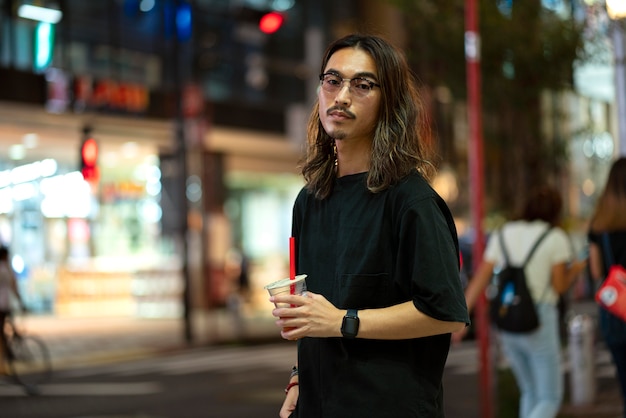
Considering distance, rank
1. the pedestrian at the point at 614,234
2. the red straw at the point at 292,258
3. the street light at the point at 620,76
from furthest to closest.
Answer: the street light at the point at 620,76, the pedestrian at the point at 614,234, the red straw at the point at 292,258

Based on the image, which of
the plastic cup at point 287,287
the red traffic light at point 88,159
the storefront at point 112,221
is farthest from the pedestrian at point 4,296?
the storefront at point 112,221

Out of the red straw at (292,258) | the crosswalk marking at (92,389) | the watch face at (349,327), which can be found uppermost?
the red straw at (292,258)

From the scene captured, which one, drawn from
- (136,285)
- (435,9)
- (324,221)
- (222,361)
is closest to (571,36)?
(435,9)

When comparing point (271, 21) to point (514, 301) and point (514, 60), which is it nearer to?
point (514, 60)

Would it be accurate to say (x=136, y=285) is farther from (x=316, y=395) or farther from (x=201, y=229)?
(x=316, y=395)

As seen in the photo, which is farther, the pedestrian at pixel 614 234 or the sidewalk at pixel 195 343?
the sidewalk at pixel 195 343

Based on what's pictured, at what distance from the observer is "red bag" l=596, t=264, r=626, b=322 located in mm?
5742

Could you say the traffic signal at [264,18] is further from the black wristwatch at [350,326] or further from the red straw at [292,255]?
the black wristwatch at [350,326]

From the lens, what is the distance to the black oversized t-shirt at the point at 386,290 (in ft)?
A: 8.61

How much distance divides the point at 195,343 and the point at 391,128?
17.0 meters

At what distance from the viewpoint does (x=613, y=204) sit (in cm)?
605

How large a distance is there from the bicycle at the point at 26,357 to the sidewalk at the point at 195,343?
247 centimetres

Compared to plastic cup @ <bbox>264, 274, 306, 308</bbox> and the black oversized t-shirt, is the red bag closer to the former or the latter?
the black oversized t-shirt

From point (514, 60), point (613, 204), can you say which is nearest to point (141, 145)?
point (514, 60)
